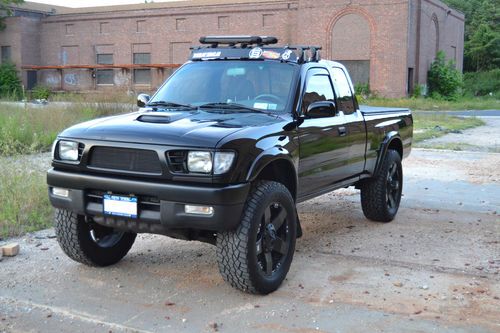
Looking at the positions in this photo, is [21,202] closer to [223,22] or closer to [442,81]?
[223,22]

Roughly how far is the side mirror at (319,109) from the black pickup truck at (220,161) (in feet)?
0.06

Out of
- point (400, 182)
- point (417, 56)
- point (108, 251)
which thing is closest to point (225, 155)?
point (108, 251)

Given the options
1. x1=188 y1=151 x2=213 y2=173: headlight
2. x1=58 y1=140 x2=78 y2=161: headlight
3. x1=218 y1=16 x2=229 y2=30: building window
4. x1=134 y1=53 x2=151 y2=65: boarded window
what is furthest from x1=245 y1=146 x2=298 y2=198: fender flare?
x1=134 y1=53 x2=151 y2=65: boarded window

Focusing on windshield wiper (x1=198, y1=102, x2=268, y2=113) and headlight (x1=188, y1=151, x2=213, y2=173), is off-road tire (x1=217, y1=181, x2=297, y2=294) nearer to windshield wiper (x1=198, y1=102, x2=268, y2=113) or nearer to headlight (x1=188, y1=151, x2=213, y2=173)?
headlight (x1=188, y1=151, x2=213, y2=173)

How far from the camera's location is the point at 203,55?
6676 millimetres

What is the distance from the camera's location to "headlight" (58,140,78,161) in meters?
5.18

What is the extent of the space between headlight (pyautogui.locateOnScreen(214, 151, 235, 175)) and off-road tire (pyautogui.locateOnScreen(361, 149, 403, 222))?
3.64 meters

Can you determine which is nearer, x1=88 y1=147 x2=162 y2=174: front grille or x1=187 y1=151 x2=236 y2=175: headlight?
x1=187 y1=151 x2=236 y2=175: headlight

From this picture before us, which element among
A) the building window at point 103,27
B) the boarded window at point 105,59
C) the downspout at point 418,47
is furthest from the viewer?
the building window at point 103,27

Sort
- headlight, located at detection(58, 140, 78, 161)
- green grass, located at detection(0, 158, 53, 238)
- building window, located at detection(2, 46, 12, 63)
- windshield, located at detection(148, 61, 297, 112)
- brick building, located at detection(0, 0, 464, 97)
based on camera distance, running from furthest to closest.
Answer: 1. building window, located at detection(2, 46, 12, 63)
2. brick building, located at detection(0, 0, 464, 97)
3. green grass, located at detection(0, 158, 53, 238)
4. windshield, located at detection(148, 61, 297, 112)
5. headlight, located at detection(58, 140, 78, 161)

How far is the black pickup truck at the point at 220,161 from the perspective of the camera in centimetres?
470

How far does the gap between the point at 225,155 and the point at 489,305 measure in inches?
95.5

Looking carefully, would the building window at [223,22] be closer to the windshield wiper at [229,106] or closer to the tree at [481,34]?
the tree at [481,34]

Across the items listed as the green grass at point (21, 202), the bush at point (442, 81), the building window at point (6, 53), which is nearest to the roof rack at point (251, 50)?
the green grass at point (21, 202)
